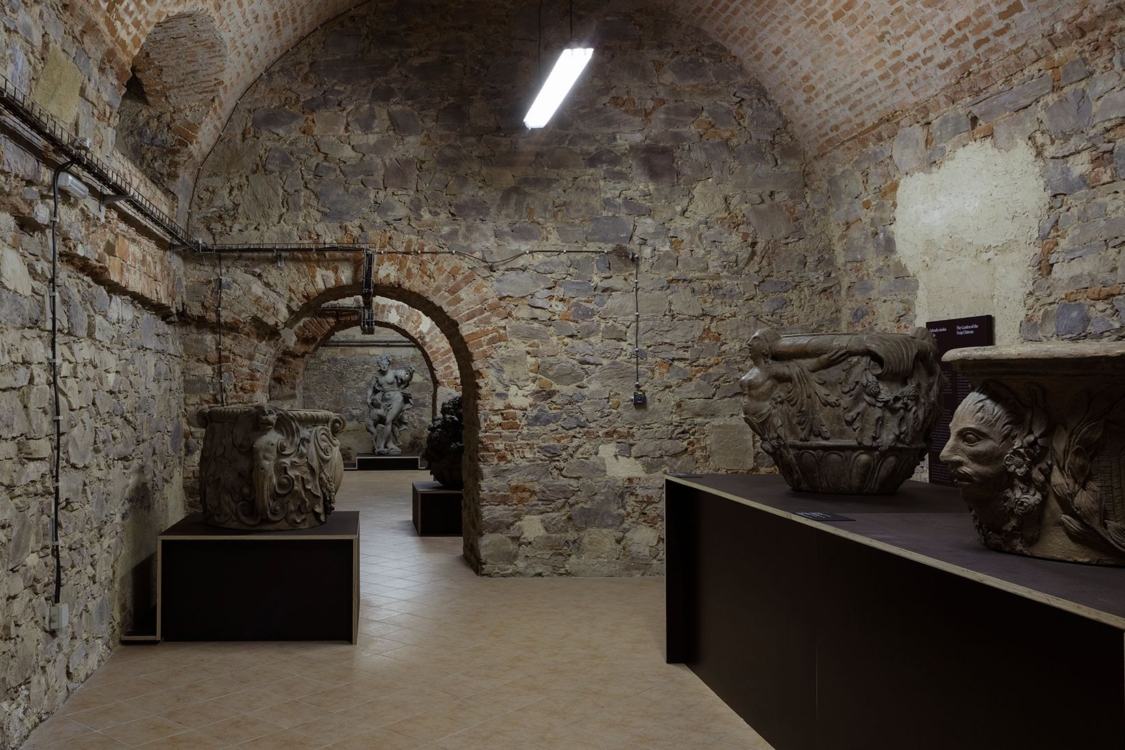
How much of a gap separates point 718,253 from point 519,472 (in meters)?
2.22

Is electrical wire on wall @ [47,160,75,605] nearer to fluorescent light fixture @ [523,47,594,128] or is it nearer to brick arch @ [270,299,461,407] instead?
fluorescent light fixture @ [523,47,594,128]

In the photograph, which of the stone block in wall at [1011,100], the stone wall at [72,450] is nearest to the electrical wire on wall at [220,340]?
the stone wall at [72,450]

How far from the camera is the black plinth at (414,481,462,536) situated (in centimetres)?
841

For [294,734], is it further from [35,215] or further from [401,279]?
[401,279]

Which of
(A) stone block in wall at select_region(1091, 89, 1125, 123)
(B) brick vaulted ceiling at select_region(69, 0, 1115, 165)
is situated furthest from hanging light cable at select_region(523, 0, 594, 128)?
(A) stone block in wall at select_region(1091, 89, 1125, 123)

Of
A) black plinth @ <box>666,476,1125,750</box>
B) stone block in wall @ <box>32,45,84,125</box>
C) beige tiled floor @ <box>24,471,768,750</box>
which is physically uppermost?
stone block in wall @ <box>32,45,84,125</box>

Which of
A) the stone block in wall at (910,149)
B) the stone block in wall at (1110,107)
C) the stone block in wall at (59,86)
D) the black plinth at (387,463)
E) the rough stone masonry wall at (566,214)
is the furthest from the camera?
the black plinth at (387,463)

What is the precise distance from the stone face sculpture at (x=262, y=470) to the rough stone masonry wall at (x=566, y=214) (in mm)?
1614

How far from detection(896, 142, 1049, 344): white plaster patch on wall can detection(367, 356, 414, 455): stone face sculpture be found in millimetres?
11664

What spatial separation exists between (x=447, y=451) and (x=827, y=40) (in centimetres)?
489

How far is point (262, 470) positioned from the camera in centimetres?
473

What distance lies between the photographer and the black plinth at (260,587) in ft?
15.4

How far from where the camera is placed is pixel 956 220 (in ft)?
17.8

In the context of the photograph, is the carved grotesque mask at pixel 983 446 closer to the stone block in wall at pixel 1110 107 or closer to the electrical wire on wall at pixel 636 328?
the stone block in wall at pixel 1110 107
